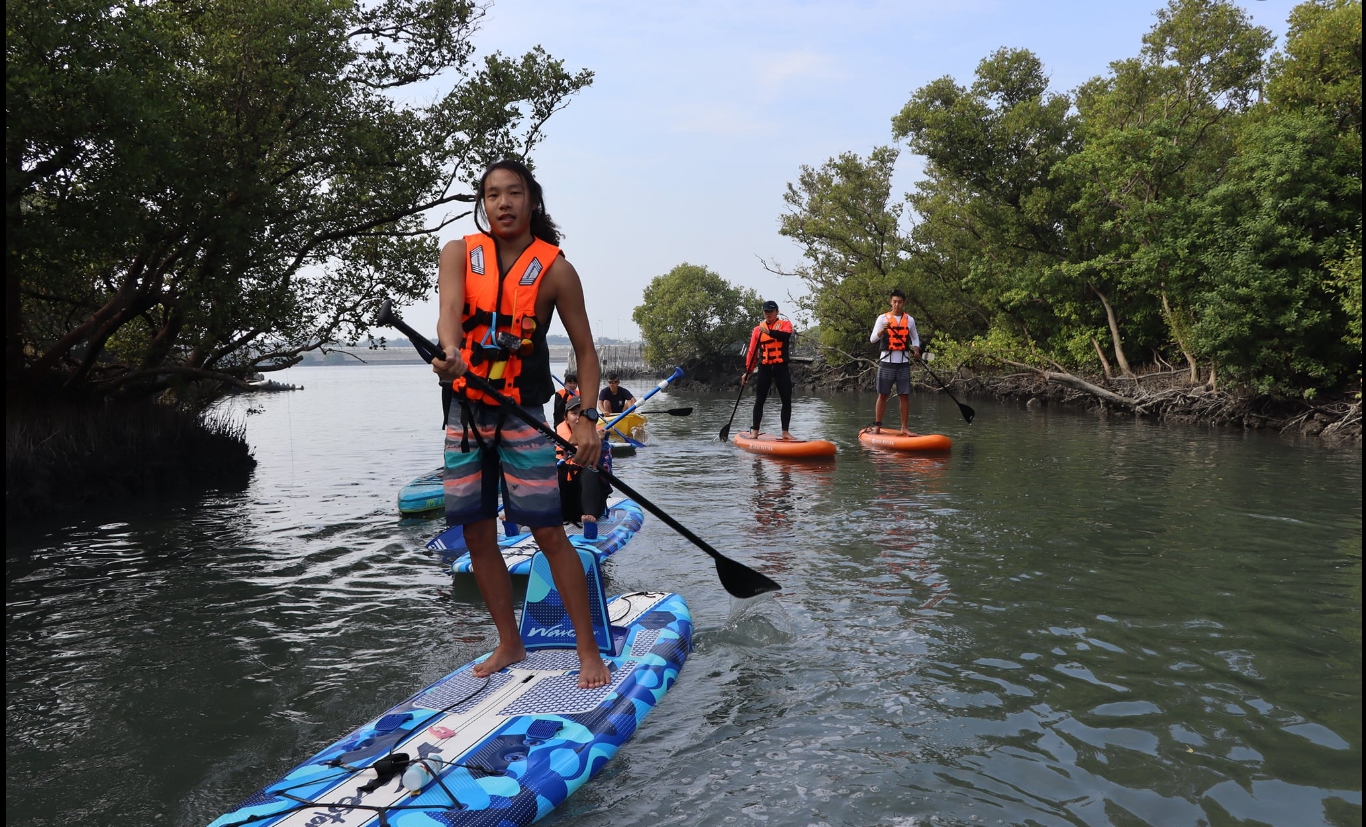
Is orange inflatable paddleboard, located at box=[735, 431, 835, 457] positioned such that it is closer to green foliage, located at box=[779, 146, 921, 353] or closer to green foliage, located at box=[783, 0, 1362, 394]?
green foliage, located at box=[783, 0, 1362, 394]

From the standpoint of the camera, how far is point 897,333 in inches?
520

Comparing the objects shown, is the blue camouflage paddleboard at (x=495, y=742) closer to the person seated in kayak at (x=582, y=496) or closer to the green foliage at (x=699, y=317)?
the person seated in kayak at (x=582, y=496)

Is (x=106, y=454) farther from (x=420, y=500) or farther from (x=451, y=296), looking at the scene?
(x=451, y=296)

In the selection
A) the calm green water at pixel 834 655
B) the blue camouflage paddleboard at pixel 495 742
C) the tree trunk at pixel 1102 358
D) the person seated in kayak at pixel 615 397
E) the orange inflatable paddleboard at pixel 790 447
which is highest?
the tree trunk at pixel 1102 358

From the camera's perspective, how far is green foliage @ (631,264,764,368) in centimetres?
4819

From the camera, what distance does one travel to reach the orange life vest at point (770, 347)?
12.9 metres

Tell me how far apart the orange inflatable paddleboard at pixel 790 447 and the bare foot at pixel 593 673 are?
28.9ft

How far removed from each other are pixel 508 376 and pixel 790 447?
9.27 meters

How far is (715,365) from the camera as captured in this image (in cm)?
4775

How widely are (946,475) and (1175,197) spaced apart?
12.7m

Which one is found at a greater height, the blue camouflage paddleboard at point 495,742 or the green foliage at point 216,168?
the green foliage at point 216,168

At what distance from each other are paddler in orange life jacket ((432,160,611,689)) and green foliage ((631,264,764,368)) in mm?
43817

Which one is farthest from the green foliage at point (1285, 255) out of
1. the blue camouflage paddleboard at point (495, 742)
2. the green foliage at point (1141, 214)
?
the blue camouflage paddleboard at point (495, 742)

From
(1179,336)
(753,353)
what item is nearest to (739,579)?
(753,353)
